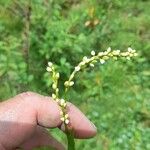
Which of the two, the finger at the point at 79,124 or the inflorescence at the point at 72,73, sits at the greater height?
the inflorescence at the point at 72,73

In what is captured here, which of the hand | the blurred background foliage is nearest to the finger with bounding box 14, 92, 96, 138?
the hand

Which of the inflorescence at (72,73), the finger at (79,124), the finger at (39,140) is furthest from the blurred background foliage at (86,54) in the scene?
the inflorescence at (72,73)

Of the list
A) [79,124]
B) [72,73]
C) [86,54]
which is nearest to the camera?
[72,73]

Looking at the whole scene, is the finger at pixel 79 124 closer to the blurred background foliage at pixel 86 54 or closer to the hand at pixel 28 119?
the hand at pixel 28 119

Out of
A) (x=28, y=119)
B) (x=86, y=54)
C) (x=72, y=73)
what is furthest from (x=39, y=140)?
(x=86, y=54)

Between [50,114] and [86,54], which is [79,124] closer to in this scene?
[50,114]

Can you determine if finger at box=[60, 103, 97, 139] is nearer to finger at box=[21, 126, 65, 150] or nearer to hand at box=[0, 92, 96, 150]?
hand at box=[0, 92, 96, 150]

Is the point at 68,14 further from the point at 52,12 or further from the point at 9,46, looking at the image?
the point at 9,46
